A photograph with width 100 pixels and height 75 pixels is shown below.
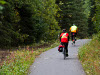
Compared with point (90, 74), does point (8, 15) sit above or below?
above

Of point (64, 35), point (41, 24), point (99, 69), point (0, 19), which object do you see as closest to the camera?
point (99, 69)

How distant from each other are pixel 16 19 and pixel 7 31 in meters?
2.13

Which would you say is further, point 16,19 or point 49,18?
point 49,18

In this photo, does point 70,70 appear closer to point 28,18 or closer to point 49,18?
point 28,18

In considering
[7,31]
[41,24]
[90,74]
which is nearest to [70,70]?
[90,74]

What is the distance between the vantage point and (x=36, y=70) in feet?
27.1

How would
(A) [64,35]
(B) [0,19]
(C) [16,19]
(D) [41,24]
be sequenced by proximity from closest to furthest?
(A) [64,35] < (B) [0,19] < (C) [16,19] < (D) [41,24]

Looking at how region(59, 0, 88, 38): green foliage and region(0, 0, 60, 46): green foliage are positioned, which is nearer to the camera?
region(0, 0, 60, 46): green foliage

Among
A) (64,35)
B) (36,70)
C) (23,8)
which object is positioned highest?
(23,8)

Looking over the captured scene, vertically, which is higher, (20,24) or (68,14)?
(68,14)

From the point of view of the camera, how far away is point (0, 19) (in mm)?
16984

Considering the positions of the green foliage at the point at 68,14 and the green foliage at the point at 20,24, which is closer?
the green foliage at the point at 20,24

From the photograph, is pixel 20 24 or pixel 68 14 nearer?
pixel 20 24

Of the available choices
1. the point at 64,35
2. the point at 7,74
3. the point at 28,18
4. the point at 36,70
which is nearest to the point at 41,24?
the point at 28,18
